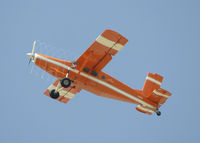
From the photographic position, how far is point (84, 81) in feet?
53.0

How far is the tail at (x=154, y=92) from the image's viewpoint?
56.2 feet

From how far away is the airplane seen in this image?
15.1 metres

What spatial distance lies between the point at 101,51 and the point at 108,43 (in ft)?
2.10

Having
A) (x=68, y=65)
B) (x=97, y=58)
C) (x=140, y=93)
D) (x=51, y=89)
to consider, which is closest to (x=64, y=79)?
(x=68, y=65)

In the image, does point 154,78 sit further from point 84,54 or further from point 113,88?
point 84,54

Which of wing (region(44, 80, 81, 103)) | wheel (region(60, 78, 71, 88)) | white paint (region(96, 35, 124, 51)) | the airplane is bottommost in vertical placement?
wing (region(44, 80, 81, 103))

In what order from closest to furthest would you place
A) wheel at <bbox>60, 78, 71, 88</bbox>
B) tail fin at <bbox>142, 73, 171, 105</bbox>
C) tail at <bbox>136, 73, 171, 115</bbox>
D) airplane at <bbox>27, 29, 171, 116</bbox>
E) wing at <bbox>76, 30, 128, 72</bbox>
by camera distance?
wing at <bbox>76, 30, 128, 72</bbox>, airplane at <bbox>27, 29, 171, 116</bbox>, wheel at <bbox>60, 78, 71, 88</bbox>, tail at <bbox>136, 73, 171, 115</bbox>, tail fin at <bbox>142, 73, 171, 105</bbox>

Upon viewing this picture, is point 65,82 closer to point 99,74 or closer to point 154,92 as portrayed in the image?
point 99,74

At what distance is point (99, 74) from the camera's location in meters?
16.4

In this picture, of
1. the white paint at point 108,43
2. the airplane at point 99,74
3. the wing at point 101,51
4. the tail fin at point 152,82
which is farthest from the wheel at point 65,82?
the tail fin at point 152,82

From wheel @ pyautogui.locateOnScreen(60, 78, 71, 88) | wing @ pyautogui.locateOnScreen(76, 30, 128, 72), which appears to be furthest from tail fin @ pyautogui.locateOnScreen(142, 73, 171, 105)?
wheel @ pyautogui.locateOnScreen(60, 78, 71, 88)

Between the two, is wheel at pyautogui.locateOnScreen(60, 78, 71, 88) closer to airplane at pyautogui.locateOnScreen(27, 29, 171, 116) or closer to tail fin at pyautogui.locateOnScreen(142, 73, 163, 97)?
airplane at pyautogui.locateOnScreen(27, 29, 171, 116)

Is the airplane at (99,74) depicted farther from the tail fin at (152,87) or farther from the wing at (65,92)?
the wing at (65,92)

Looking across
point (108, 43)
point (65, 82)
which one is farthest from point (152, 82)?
point (65, 82)
